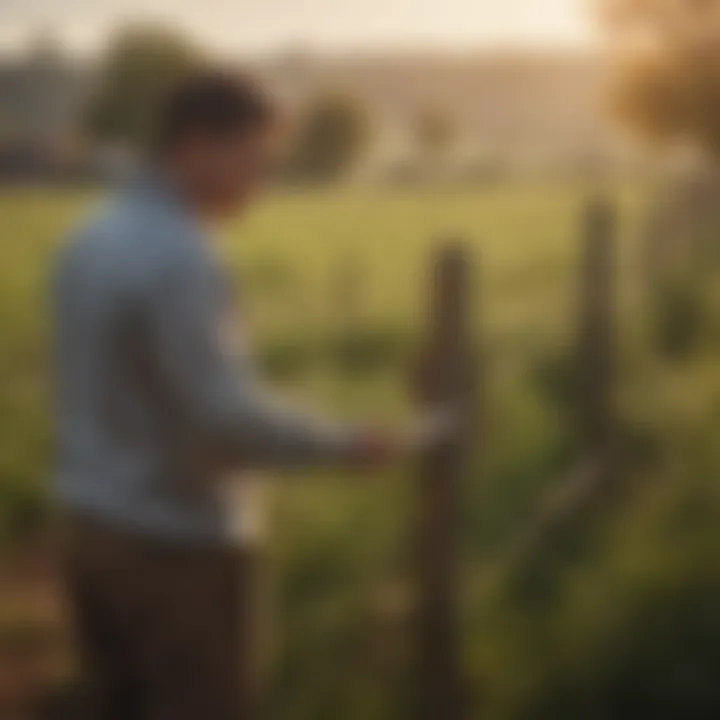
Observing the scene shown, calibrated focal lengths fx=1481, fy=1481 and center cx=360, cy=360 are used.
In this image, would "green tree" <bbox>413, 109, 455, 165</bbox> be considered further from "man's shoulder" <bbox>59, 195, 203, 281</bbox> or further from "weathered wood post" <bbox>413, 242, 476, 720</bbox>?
"man's shoulder" <bbox>59, 195, 203, 281</bbox>

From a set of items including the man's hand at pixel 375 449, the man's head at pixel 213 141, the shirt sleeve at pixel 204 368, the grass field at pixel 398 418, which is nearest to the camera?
the shirt sleeve at pixel 204 368

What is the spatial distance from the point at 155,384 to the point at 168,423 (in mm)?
40

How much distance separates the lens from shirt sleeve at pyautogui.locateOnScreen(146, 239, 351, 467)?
1.34m

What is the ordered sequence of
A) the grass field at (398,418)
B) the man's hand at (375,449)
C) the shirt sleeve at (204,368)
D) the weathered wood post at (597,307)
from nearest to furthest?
1. the shirt sleeve at (204,368)
2. the man's hand at (375,449)
3. the grass field at (398,418)
4. the weathered wood post at (597,307)

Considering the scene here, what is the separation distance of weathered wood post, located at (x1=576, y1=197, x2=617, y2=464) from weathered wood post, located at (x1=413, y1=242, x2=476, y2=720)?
0.51ft

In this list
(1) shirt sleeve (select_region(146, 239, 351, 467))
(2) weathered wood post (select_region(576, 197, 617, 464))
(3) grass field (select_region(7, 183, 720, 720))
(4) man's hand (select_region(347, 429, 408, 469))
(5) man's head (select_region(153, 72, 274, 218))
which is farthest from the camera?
(2) weathered wood post (select_region(576, 197, 617, 464))

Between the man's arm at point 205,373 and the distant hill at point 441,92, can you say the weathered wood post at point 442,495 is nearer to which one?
the distant hill at point 441,92

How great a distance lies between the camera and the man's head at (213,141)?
144cm

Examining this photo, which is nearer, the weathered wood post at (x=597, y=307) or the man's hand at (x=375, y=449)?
the man's hand at (x=375, y=449)

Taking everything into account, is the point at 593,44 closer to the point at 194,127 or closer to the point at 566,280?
the point at 566,280

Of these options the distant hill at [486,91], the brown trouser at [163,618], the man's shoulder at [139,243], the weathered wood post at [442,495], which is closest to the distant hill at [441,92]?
the distant hill at [486,91]

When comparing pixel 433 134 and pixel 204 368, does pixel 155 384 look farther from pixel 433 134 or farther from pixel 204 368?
pixel 433 134

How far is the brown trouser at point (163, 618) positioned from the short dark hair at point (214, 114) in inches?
15.7

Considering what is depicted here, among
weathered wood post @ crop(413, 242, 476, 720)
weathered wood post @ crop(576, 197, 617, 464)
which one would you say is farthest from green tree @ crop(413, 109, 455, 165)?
weathered wood post @ crop(576, 197, 617, 464)
